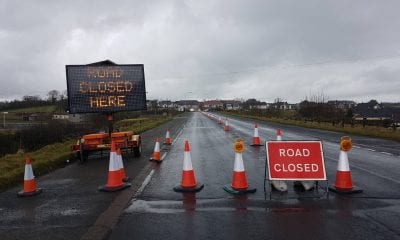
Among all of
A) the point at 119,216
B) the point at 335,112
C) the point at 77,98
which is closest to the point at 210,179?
the point at 119,216

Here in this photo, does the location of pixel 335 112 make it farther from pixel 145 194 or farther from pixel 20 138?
pixel 145 194

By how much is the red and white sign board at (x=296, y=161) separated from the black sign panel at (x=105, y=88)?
827cm

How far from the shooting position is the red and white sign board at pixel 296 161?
8414 millimetres

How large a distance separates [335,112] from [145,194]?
42.7 meters

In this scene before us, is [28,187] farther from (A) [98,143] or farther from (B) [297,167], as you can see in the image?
(A) [98,143]

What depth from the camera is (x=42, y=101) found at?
396 ft

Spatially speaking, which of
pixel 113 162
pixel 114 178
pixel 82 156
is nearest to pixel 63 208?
pixel 114 178

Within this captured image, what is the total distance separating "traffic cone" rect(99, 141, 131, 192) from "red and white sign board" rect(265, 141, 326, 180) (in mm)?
3187

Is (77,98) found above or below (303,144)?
above

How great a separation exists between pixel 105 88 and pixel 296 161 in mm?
8946

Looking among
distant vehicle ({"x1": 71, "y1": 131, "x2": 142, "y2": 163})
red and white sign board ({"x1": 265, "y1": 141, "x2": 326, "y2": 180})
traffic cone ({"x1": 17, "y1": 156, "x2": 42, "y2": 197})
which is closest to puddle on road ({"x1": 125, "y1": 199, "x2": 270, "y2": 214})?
red and white sign board ({"x1": 265, "y1": 141, "x2": 326, "y2": 180})

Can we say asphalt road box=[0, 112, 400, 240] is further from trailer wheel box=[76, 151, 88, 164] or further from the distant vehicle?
the distant vehicle

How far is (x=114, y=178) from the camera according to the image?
9156mm

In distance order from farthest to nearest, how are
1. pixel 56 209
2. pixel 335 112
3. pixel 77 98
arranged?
pixel 335 112 < pixel 77 98 < pixel 56 209
